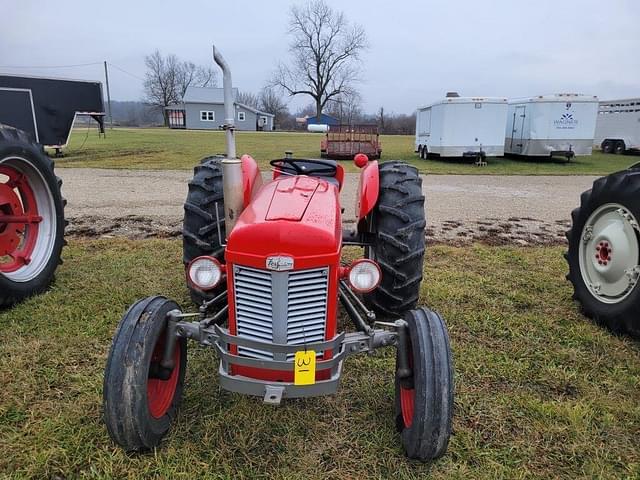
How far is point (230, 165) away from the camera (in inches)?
95.8

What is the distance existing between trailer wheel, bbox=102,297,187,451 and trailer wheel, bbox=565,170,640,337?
10.2ft

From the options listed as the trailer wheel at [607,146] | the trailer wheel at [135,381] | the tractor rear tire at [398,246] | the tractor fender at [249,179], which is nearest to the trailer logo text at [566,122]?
the trailer wheel at [607,146]

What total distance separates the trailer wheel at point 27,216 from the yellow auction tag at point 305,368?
8.90 feet

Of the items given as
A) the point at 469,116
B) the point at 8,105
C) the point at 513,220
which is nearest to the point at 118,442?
the point at 513,220

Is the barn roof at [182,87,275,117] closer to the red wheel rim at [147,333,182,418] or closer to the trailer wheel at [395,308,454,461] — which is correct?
the red wheel rim at [147,333,182,418]

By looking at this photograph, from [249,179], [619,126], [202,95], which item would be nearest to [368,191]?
[249,179]

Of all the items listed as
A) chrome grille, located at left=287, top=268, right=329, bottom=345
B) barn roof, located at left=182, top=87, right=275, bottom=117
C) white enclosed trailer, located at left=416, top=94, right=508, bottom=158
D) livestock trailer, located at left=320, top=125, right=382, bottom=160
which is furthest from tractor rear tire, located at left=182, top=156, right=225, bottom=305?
barn roof, located at left=182, top=87, right=275, bottom=117

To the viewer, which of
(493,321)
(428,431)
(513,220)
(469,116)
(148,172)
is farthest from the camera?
(469,116)

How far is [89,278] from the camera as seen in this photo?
173 inches

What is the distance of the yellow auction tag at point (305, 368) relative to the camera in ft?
7.02

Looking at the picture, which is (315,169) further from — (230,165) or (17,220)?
(17,220)

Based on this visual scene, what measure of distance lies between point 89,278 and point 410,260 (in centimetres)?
300

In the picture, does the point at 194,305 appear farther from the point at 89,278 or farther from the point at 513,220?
the point at 513,220

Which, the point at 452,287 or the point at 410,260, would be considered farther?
the point at 452,287
